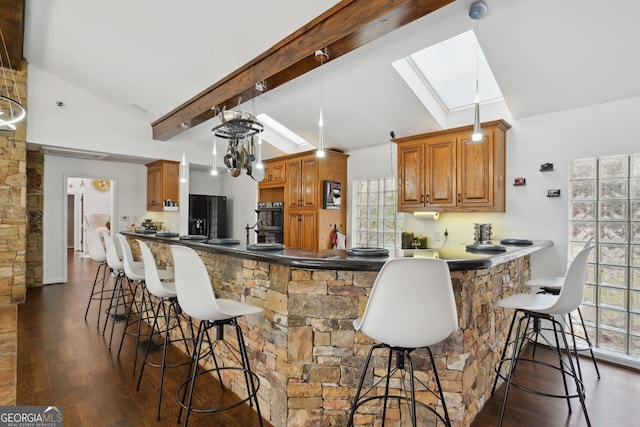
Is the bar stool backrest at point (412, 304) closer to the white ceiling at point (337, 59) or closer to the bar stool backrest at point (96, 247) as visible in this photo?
the white ceiling at point (337, 59)

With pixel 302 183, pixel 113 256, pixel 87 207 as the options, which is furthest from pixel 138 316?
pixel 87 207

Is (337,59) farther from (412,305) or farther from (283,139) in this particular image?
(283,139)

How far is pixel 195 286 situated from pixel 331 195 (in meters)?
3.54

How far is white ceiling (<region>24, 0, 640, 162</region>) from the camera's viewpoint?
2617mm

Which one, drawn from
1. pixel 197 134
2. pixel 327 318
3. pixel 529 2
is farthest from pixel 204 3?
pixel 197 134

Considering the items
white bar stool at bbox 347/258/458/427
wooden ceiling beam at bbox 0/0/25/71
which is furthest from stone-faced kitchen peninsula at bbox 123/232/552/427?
wooden ceiling beam at bbox 0/0/25/71

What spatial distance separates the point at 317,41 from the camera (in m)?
2.86

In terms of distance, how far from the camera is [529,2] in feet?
8.09

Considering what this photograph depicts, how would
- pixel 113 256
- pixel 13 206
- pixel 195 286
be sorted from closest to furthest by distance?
1. pixel 195 286
2. pixel 113 256
3. pixel 13 206

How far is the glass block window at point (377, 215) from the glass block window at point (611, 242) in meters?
2.14

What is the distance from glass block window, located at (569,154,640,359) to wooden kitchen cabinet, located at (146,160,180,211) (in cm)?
640

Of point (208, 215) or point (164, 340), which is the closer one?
point (164, 340)

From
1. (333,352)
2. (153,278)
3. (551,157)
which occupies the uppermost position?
(551,157)

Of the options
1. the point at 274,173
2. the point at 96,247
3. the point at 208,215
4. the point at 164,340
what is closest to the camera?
the point at 164,340
